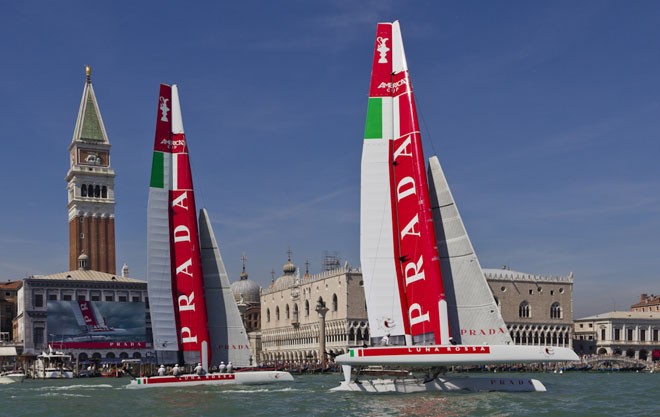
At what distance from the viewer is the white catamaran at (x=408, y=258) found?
120ft

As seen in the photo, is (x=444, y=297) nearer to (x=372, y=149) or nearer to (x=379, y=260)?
(x=379, y=260)

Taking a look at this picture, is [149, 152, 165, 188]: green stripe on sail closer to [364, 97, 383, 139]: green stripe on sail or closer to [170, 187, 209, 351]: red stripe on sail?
[170, 187, 209, 351]: red stripe on sail

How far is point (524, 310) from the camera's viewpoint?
4505 inches

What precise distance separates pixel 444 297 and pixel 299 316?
8387cm

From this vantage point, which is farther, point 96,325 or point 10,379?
point 96,325

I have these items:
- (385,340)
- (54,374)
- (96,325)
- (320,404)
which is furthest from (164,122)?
(96,325)

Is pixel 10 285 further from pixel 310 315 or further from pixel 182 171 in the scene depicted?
pixel 182 171

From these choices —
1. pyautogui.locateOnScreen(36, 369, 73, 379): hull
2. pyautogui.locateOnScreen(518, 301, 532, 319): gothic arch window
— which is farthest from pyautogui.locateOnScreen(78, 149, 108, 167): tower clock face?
pyautogui.locateOnScreen(518, 301, 532, 319): gothic arch window

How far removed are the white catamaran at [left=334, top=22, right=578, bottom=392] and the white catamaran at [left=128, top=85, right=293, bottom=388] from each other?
8521 millimetres

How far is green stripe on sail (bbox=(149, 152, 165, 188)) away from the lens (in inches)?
1818

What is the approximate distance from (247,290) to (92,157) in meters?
43.4

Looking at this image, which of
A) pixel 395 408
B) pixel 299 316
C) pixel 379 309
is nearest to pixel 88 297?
pixel 299 316

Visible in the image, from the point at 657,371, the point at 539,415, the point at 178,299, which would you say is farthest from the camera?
the point at 657,371

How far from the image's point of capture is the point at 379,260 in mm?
38781
